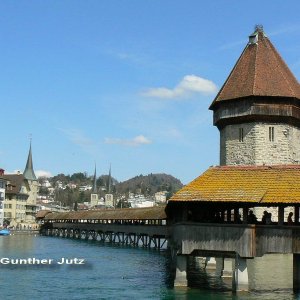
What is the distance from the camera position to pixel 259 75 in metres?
38.6

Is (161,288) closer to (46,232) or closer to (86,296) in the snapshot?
(86,296)

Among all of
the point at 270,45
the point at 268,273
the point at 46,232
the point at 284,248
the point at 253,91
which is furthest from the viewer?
the point at 46,232

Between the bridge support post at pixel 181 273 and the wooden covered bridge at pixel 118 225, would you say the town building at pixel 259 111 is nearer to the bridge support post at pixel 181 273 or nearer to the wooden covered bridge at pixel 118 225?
the wooden covered bridge at pixel 118 225

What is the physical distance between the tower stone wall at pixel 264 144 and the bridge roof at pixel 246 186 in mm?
15737

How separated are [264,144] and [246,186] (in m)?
17.4

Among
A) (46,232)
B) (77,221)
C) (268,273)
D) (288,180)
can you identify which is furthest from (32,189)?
(288,180)

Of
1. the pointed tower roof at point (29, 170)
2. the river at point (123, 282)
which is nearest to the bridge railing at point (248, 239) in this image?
the river at point (123, 282)

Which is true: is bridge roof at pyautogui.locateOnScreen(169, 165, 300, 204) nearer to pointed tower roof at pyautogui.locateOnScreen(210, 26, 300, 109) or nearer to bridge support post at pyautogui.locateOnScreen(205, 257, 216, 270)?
bridge support post at pyautogui.locateOnScreen(205, 257, 216, 270)

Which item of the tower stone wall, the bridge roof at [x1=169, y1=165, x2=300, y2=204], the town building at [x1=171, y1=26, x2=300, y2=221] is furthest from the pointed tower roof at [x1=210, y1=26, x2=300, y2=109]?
the bridge roof at [x1=169, y1=165, x2=300, y2=204]

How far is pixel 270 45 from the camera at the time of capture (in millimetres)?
40656

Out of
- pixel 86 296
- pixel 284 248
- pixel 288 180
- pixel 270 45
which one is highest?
pixel 270 45

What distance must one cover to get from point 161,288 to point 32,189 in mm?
98199

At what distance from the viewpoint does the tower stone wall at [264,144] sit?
123ft

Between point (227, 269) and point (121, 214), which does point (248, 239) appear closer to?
point (227, 269)
